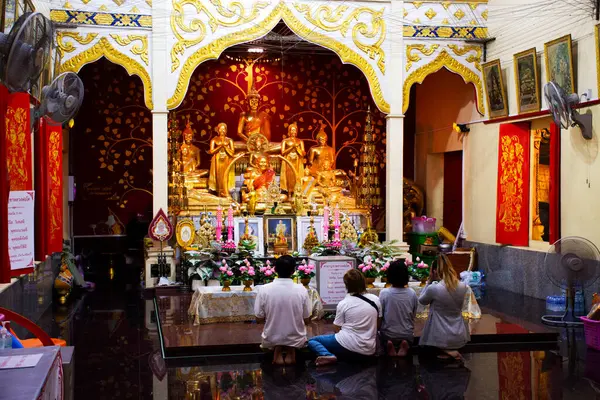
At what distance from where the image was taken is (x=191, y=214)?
13578mm

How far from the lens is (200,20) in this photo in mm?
12664

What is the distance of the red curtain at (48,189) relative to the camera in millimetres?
8914

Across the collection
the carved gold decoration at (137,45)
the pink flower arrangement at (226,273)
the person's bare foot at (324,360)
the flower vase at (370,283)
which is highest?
the carved gold decoration at (137,45)

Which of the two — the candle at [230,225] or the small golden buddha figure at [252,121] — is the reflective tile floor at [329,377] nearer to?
the candle at [230,225]

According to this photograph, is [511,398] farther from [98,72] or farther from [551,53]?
[98,72]

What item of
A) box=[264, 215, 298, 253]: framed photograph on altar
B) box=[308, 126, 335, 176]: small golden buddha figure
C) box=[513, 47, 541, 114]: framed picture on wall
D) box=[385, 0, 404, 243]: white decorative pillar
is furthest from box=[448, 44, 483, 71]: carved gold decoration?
box=[264, 215, 298, 253]: framed photograph on altar

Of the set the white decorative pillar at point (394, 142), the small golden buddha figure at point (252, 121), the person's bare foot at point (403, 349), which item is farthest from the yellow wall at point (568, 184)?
the small golden buddha figure at point (252, 121)

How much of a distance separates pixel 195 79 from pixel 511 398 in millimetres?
11131

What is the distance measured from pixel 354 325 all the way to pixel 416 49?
23.6 feet

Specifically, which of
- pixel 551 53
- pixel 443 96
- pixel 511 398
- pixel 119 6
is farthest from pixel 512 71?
pixel 511 398

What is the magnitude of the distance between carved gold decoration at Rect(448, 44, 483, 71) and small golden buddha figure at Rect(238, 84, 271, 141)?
165 inches

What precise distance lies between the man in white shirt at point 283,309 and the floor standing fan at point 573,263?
142 inches

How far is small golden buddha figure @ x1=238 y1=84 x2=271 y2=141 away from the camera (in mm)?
15492

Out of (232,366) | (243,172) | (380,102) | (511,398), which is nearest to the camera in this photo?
(511,398)
